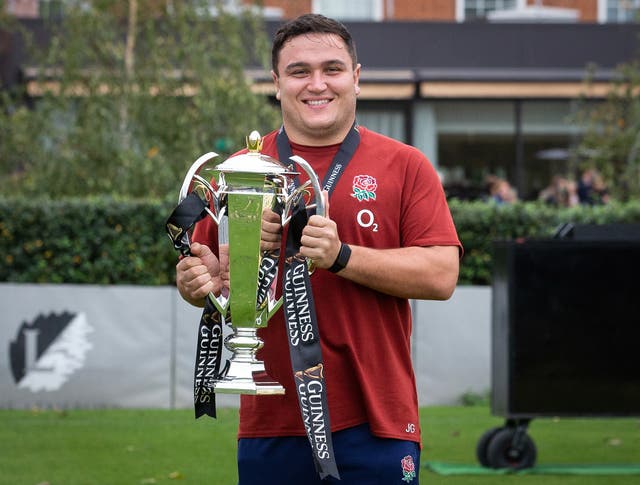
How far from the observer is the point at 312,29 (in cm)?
389

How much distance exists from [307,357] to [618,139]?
44.0 ft

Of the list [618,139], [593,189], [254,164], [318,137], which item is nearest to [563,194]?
[593,189]

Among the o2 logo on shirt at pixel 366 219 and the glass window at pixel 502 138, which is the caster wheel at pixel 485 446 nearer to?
the o2 logo on shirt at pixel 366 219

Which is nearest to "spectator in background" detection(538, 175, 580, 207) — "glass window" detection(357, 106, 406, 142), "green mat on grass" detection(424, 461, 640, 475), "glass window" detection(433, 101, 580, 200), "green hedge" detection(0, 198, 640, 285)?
"glass window" detection(433, 101, 580, 200)

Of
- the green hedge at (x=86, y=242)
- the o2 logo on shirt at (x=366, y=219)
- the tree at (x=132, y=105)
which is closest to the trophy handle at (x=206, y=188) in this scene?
the o2 logo on shirt at (x=366, y=219)

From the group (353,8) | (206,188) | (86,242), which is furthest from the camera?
(353,8)

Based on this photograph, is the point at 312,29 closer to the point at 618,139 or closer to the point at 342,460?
the point at 342,460

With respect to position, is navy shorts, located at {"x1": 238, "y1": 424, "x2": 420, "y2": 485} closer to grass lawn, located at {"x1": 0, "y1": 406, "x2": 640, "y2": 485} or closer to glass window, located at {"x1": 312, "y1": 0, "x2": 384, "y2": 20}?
grass lawn, located at {"x1": 0, "y1": 406, "x2": 640, "y2": 485}

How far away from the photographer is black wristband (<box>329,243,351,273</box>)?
365 centimetres

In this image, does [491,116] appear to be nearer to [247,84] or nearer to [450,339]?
[247,84]

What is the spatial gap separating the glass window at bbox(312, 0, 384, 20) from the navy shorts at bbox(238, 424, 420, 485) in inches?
879

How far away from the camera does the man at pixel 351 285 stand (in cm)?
380

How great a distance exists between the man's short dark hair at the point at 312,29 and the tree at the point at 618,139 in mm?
12028

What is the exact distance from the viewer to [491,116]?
79.2ft
